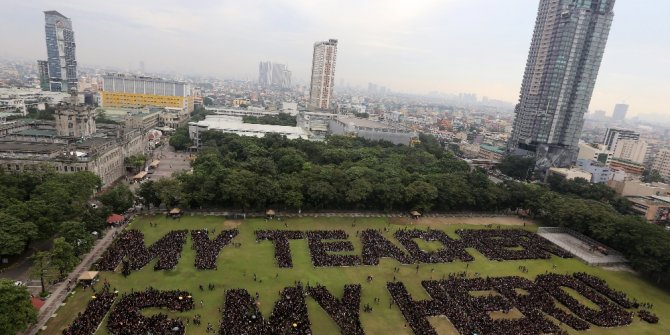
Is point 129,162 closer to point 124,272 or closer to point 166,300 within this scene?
point 124,272

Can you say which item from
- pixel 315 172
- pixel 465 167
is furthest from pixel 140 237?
pixel 465 167

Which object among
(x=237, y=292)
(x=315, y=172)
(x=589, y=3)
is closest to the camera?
(x=237, y=292)

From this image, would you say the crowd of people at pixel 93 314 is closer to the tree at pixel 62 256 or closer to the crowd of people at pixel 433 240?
the tree at pixel 62 256

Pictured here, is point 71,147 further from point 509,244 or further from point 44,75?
point 44,75

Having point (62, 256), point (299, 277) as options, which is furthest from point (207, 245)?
point (62, 256)

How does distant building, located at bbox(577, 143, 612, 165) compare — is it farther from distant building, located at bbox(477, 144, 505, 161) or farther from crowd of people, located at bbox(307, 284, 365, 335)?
crowd of people, located at bbox(307, 284, 365, 335)

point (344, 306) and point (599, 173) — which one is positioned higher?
point (599, 173)
